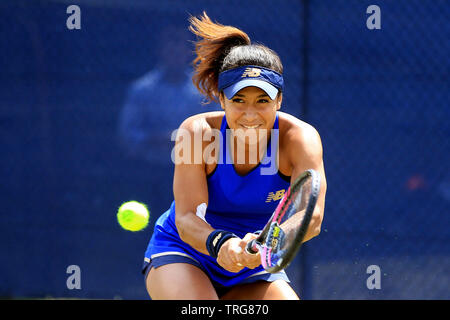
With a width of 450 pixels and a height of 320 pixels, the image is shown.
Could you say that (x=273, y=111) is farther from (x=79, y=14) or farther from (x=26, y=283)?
(x=26, y=283)

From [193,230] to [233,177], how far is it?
0.26 metres

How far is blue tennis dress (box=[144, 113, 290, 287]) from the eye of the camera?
2.35 m

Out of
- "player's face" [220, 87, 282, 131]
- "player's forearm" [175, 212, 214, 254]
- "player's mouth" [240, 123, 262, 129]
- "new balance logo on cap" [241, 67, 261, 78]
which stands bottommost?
"player's forearm" [175, 212, 214, 254]

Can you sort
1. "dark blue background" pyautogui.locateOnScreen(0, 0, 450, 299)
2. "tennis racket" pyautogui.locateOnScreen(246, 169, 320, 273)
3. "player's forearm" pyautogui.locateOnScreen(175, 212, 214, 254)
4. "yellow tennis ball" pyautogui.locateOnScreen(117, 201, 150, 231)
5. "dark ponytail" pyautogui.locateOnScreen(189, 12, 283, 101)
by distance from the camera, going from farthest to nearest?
"dark blue background" pyautogui.locateOnScreen(0, 0, 450, 299)
"yellow tennis ball" pyautogui.locateOnScreen(117, 201, 150, 231)
"dark ponytail" pyautogui.locateOnScreen(189, 12, 283, 101)
"player's forearm" pyautogui.locateOnScreen(175, 212, 214, 254)
"tennis racket" pyautogui.locateOnScreen(246, 169, 320, 273)

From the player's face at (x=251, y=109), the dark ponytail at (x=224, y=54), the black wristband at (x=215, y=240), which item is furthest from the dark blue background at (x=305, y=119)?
the black wristband at (x=215, y=240)

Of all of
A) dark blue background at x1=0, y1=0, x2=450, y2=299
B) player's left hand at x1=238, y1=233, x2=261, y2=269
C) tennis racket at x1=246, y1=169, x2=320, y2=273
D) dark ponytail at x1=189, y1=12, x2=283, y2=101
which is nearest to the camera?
tennis racket at x1=246, y1=169, x2=320, y2=273

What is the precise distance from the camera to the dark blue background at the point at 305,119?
12.5 feet

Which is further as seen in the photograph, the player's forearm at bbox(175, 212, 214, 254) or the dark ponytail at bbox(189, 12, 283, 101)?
the dark ponytail at bbox(189, 12, 283, 101)

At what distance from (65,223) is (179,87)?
1133mm

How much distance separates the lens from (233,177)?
7.69ft

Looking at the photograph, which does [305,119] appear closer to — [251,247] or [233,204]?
[233,204]

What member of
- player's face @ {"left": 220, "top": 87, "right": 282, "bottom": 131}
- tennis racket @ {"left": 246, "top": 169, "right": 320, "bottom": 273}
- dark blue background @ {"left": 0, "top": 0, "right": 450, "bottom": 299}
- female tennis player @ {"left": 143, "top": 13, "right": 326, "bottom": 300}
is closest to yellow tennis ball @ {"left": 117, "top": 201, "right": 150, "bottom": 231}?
dark blue background @ {"left": 0, "top": 0, "right": 450, "bottom": 299}

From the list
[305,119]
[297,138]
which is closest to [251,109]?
[297,138]

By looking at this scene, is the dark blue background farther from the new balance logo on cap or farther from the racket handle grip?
the racket handle grip
